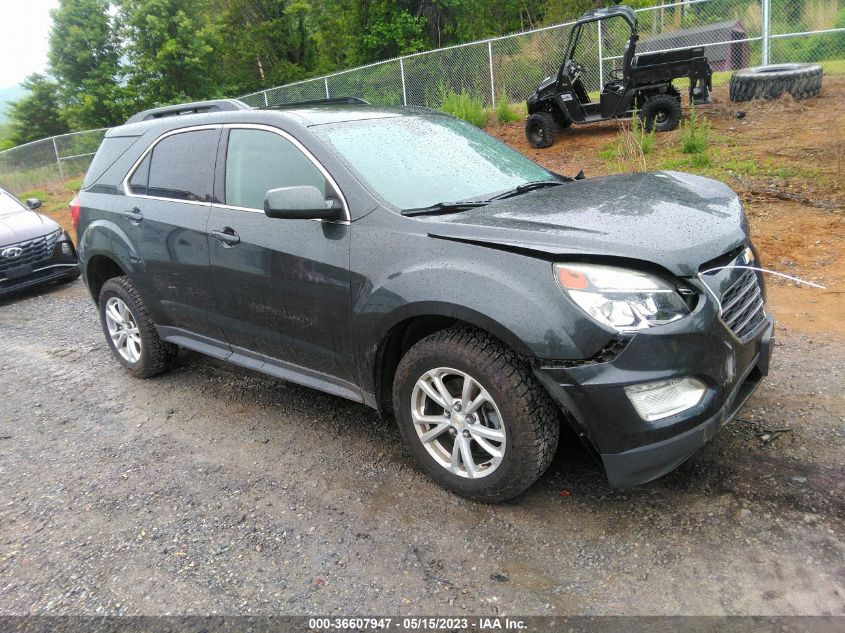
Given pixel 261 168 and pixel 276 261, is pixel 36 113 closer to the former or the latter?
pixel 261 168

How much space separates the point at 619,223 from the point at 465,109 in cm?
1181

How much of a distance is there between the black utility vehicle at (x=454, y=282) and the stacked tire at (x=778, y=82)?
9.96 meters

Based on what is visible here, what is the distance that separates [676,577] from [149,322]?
12.9ft

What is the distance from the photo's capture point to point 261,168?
3.94m

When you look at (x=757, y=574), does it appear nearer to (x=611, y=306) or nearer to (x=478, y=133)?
(x=611, y=306)

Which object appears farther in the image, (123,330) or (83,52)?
(83,52)

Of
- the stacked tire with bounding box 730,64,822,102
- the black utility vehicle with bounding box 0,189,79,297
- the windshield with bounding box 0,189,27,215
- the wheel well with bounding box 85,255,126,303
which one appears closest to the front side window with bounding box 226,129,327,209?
the wheel well with bounding box 85,255,126,303

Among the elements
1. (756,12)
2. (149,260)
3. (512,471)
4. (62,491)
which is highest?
(756,12)

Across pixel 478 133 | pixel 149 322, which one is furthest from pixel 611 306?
pixel 149 322

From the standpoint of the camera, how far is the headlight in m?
2.69

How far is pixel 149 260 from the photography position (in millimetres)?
4613

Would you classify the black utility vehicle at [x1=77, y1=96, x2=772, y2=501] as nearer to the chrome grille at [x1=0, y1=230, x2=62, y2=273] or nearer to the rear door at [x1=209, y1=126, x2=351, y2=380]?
the rear door at [x1=209, y1=126, x2=351, y2=380]

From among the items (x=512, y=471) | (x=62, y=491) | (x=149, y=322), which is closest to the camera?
(x=512, y=471)

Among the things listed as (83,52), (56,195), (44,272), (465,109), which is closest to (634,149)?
(465,109)
